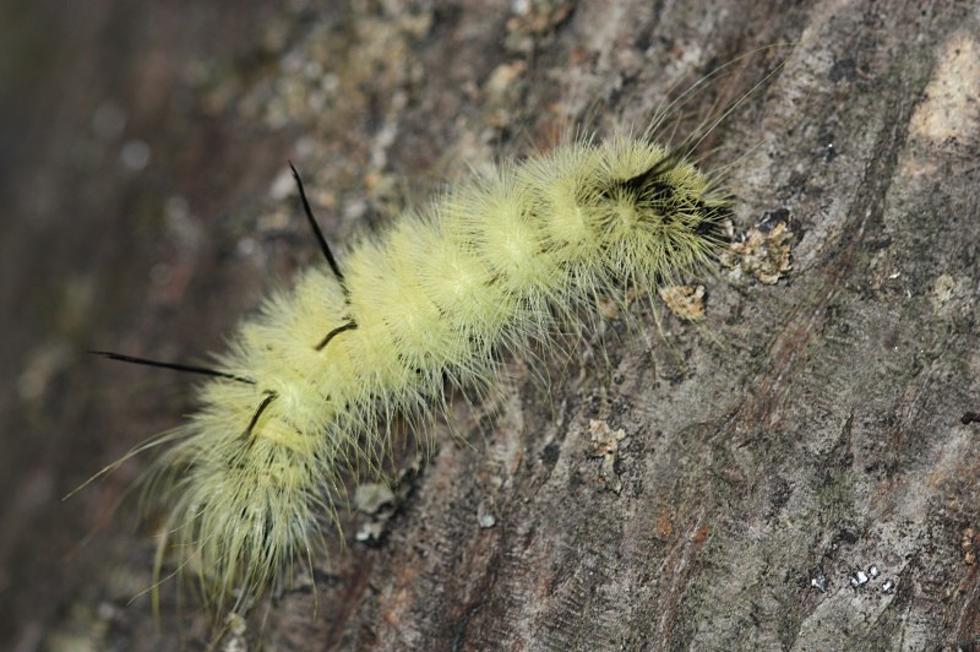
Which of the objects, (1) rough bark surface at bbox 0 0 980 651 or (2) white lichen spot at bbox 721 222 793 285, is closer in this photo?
(1) rough bark surface at bbox 0 0 980 651

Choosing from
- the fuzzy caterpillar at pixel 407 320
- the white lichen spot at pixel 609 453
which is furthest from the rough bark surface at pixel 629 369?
the fuzzy caterpillar at pixel 407 320

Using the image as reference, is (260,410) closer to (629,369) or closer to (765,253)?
(629,369)

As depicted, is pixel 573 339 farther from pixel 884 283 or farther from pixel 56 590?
pixel 56 590

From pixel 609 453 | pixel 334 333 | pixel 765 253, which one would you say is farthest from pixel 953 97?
pixel 334 333

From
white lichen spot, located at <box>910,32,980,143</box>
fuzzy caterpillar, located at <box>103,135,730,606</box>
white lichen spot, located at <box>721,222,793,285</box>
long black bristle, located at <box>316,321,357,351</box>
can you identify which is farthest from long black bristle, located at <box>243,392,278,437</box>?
white lichen spot, located at <box>910,32,980,143</box>

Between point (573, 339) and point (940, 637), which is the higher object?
point (573, 339)

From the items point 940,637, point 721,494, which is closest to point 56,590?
point 721,494

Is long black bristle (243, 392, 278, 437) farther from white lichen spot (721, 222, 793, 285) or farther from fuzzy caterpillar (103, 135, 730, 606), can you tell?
white lichen spot (721, 222, 793, 285)
